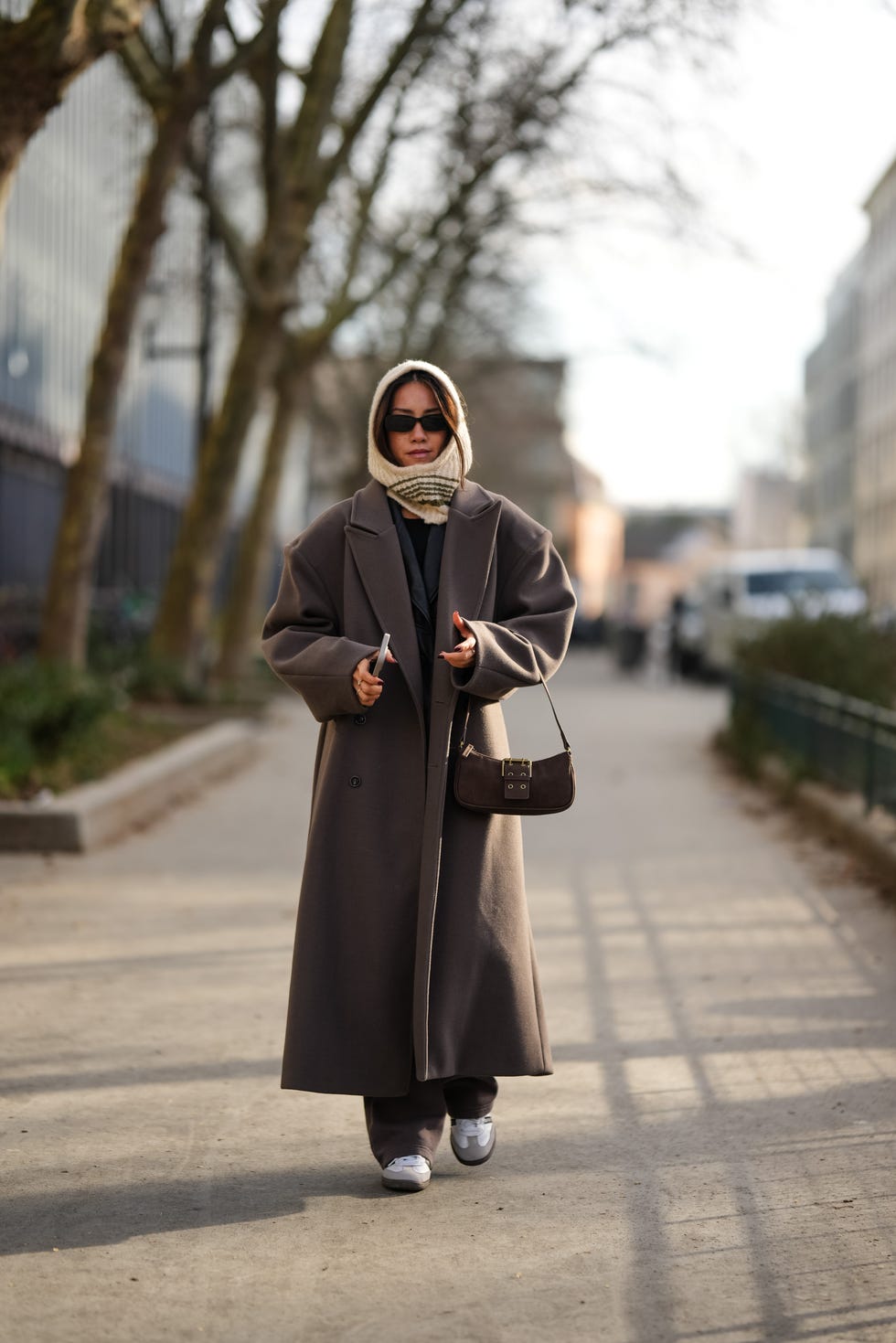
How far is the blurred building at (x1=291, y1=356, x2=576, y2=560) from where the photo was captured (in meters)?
39.2

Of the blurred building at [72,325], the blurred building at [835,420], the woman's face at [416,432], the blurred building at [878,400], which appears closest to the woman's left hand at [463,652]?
the woman's face at [416,432]

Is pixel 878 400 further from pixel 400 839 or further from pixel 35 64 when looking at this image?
pixel 400 839

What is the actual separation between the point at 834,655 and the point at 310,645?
1024cm

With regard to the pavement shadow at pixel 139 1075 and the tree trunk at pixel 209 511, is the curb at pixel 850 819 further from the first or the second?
the tree trunk at pixel 209 511

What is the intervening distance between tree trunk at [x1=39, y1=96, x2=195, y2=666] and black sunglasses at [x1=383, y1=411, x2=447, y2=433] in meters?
10.7

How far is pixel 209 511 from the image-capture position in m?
20.2

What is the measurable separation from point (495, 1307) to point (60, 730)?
27.3ft

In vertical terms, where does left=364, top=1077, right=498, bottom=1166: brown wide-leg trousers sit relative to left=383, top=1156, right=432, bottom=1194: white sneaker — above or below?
above

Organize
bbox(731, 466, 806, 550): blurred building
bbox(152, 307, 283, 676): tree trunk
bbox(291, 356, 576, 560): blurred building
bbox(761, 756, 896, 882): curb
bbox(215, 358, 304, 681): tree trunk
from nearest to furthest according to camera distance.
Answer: bbox(761, 756, 896, 882): curb < bbox(152, 307, 283, 676): tree trunk < bbox(215, 358, 304, 681): tree trunk < bbox(291, 356, 576, 560): blurred building < bbox(731, 466, 806, 550): blurred building

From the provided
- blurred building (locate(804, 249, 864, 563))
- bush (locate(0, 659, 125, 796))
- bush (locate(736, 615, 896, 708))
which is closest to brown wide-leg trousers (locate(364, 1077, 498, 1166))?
bush (locate(0, 659, 125, 796))

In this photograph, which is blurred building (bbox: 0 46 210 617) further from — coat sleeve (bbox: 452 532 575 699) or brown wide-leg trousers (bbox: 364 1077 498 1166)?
brown wide-leg trousers (bbox: 364 1077 498 1166)

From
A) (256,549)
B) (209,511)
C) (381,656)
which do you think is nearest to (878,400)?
(256,549)

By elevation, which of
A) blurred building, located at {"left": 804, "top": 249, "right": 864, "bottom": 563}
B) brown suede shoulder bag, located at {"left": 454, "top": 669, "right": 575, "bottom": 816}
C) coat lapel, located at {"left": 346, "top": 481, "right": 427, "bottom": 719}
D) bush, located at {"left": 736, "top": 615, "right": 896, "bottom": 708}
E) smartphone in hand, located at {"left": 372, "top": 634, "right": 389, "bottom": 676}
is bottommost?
bush, located at {"left": 736, "top": 615, "right": 896, "bottom": 708}

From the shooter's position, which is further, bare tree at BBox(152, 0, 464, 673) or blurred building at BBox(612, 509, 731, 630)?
blurred building at BBox(612, 509, 731, 630)
